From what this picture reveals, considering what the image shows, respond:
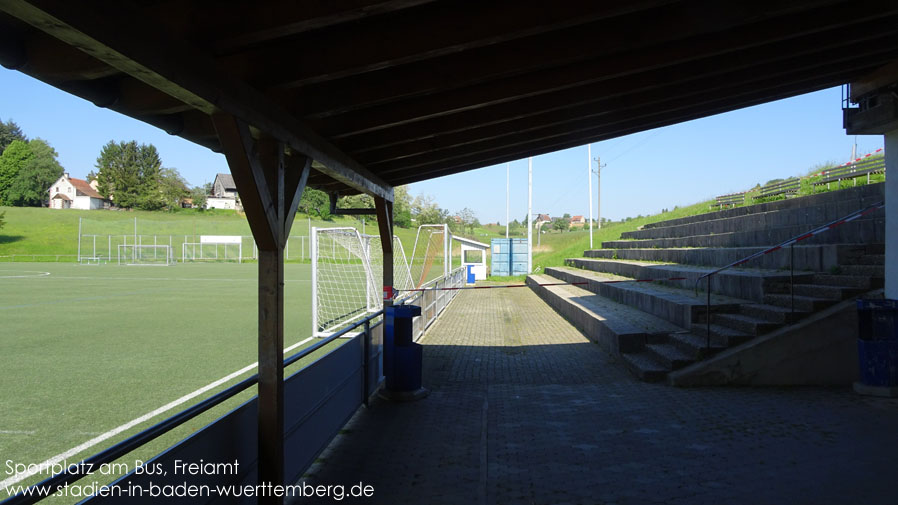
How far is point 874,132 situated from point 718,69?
11.3ft

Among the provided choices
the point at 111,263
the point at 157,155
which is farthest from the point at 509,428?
the point at 157,155

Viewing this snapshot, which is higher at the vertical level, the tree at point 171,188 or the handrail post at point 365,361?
the tree at point 171,188

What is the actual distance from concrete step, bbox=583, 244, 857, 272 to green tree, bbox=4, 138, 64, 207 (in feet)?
298

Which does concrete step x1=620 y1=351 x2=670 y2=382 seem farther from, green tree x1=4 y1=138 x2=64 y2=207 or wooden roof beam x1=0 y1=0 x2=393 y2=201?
green tree x1=4 y1=138 x2=64 y2=207

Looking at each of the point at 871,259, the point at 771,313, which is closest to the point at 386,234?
the point at 771,313

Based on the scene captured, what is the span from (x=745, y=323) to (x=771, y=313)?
0.33 m

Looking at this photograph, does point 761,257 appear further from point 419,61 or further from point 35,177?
point 35,177

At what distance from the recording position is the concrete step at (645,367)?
7695mm

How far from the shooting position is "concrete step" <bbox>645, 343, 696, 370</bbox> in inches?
301

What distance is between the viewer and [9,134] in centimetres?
9881

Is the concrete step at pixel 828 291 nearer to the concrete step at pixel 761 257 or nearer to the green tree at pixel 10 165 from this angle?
the concrete step at pixel 761 257

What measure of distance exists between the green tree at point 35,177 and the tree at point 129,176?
805 centimetres

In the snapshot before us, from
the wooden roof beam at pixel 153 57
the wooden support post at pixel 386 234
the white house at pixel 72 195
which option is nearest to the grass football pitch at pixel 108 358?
the wooden support post at pixel 386 234

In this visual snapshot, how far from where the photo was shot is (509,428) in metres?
5.87
